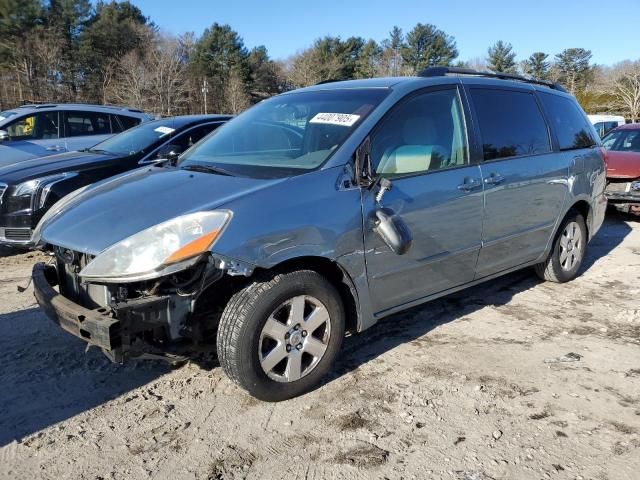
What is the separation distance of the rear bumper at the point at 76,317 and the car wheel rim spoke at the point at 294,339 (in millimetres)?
751

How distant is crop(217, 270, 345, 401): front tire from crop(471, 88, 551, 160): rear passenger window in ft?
6.05

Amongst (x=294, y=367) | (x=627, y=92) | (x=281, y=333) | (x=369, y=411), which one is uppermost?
(x=627, y=92)

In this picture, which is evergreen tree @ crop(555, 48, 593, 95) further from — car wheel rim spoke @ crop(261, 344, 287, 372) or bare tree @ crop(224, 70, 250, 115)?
car wheel rim spoke @ crop(261, 344, 287, 372)

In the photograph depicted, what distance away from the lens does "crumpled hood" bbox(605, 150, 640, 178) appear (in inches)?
337

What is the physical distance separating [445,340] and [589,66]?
2676 inches

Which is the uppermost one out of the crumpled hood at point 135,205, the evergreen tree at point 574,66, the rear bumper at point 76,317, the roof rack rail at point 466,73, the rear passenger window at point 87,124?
the evergreen tree at point 574,66

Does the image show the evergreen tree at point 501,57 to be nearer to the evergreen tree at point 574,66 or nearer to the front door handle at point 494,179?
the evergreen tree at point 574,66

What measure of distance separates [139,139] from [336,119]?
409 centimetres

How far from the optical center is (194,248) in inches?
103

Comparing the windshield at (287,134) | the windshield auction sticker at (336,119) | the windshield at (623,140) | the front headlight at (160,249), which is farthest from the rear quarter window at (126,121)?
the windshield at (623,140)

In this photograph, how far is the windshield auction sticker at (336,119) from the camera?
336 centimetres

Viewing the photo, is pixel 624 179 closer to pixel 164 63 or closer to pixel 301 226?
pixel 301 226

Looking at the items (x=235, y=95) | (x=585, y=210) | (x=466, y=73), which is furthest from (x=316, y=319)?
(x=235, y=95)

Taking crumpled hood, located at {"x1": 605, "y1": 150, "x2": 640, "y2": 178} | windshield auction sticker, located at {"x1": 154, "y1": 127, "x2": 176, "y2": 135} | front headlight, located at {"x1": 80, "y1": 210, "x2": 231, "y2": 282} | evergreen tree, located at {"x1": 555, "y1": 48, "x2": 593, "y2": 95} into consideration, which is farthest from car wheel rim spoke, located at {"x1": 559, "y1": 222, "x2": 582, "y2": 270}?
evergreen tree, located at {"x1": 555, "y1": 48, "x2": 593, "y2": 95}
